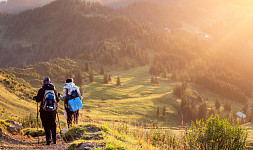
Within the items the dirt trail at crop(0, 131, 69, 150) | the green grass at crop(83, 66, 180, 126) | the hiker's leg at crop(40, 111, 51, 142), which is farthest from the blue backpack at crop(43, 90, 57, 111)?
the green grass at crop(83, 66, 180, 126)

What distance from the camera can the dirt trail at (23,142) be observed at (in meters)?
10.4

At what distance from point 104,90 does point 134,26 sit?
126586mm

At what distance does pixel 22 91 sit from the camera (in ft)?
130

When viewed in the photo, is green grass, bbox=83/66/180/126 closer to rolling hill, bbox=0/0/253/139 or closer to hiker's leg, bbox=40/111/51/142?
rolling hill, bbox=0/0/253/139

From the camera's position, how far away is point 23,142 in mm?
11836

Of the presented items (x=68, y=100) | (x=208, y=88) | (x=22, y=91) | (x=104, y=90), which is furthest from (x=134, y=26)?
(x=68, y=100)

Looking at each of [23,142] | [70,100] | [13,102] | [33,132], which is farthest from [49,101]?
[13,102]

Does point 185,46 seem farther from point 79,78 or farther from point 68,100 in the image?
point 68,100

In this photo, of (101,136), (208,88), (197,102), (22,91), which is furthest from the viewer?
(208,88)

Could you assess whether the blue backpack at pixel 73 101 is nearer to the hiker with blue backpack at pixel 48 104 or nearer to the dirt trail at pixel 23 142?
the hiker with blue backpack at pixel 48 104

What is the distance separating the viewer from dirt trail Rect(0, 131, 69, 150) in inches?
411

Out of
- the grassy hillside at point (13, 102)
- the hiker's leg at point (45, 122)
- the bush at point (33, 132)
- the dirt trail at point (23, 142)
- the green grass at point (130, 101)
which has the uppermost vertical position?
the hiker's leg at point (45, 122)

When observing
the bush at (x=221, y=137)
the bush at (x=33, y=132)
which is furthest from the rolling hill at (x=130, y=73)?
the bush at (x=33, y=132)

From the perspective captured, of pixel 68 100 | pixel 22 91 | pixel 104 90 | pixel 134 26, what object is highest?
pixel 134 26
